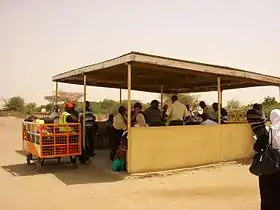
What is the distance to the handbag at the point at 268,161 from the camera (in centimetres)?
442

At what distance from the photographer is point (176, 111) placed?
415 inches

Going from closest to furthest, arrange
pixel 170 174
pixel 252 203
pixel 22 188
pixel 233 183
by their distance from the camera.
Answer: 1. pixel 252 203
2. pixel 22 188
3. pixel 233 183
4. pixel 170 174

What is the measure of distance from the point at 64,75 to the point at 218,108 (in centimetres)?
517

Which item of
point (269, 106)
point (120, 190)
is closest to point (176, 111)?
point (120, 190)

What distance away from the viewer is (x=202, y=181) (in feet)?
27.9

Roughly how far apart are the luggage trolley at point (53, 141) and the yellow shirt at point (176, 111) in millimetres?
2630

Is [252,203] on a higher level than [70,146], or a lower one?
lower

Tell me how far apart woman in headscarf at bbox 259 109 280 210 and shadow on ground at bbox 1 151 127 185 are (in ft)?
14.4

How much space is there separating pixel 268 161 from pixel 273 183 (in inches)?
14.9

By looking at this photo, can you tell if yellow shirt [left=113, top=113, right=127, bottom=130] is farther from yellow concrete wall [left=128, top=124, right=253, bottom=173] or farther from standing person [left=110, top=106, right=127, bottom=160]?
yellow concrete wall [left=128, top=124, right=253, bottom=173]

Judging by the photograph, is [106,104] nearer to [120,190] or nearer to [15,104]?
[15,104]

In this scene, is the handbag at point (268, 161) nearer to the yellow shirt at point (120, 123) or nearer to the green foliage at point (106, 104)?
the yellow shirt at point (120, 123)

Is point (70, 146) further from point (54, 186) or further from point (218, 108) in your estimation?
point (218, 108)

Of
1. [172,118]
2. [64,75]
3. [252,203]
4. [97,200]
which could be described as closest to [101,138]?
[64,75]
